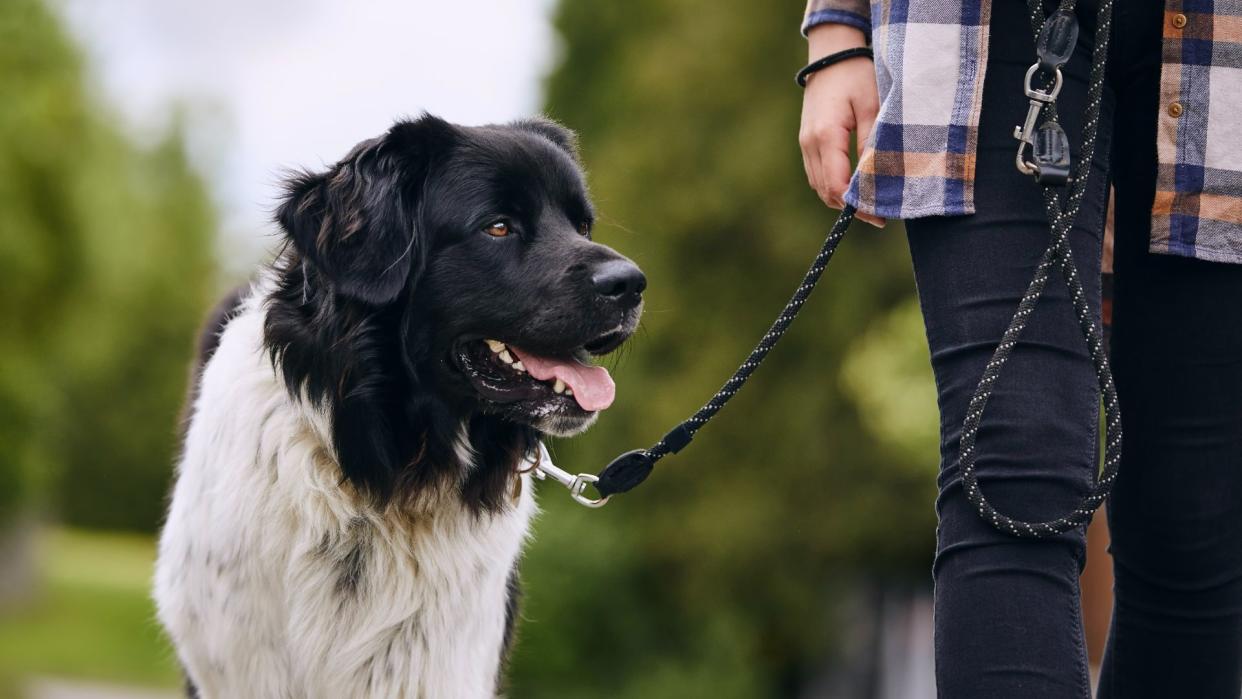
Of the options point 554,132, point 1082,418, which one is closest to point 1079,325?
point 1082,418

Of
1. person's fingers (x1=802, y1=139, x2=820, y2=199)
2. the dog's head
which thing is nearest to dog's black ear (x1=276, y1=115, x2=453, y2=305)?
the dog's head

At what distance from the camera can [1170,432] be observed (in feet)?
7.22

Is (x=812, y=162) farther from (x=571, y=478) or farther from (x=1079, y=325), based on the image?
(x=571, y=478)

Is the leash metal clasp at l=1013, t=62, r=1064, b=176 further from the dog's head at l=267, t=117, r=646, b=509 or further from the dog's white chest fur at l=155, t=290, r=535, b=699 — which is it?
the dog's white chest fur at l=155, t=290, r=535, b=699

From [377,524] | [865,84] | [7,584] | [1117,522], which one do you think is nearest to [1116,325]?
[1117,522]

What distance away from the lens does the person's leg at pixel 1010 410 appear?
1.88m

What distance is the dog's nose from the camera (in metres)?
2.99

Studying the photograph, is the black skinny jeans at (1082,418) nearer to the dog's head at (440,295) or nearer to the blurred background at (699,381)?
the dog's head at (440,295)

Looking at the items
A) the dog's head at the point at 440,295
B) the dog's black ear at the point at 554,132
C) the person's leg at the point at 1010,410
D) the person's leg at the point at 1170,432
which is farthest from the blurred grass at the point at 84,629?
the person's leg at the point at 1010,410

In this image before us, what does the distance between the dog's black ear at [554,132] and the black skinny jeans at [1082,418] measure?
1634 millimetres

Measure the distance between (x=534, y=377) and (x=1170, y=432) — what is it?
4.61 ft

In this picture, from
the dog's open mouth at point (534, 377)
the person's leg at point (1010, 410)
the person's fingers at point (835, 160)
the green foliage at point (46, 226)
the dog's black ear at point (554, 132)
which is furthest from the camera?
the green foliage at point (46, 226)

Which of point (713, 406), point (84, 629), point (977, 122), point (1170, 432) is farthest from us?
point (84, 629)

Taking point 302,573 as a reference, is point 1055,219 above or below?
above
